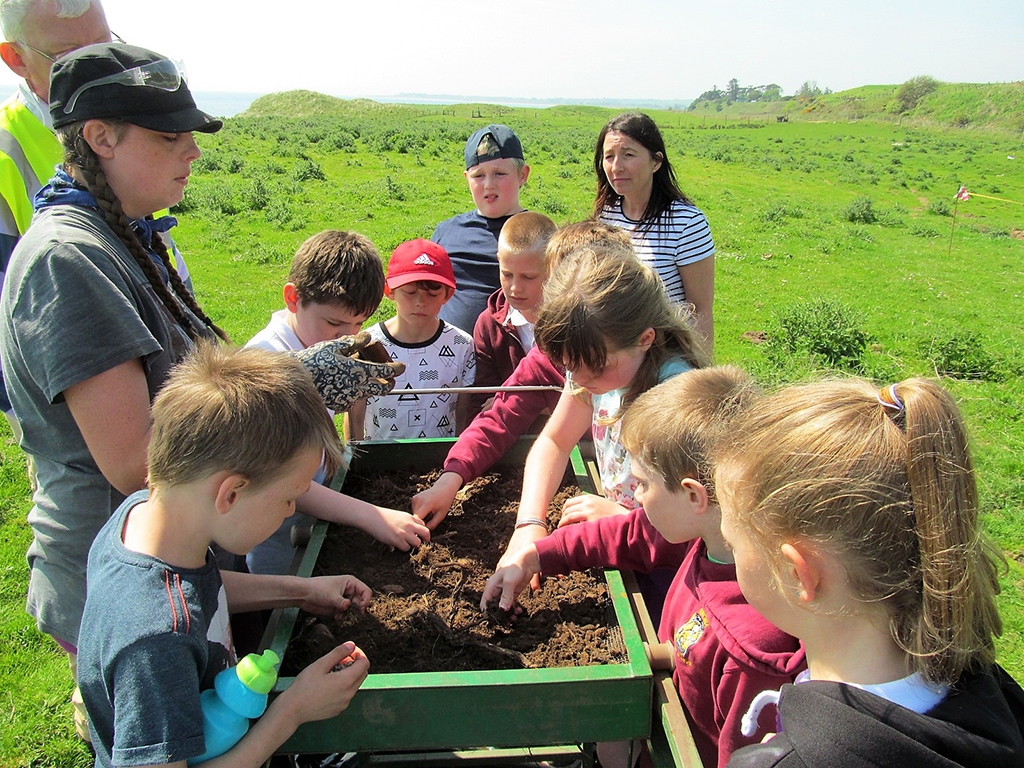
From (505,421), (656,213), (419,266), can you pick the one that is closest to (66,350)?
(505,421)

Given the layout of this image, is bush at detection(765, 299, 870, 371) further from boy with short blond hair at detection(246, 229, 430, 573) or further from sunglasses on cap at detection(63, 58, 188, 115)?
sunglasses on cap at detection(63, 58, 188, 115)

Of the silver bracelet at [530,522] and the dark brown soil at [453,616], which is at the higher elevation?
the silver bracelet at [530,522]

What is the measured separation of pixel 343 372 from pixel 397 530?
21.6 inches

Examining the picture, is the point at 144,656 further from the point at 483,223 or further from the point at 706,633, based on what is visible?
the point at 483,223

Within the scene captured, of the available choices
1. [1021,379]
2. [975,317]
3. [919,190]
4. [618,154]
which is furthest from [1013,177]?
[618,154]

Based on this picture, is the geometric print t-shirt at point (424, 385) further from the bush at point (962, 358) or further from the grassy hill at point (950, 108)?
the grassy hill at point (950, 108)

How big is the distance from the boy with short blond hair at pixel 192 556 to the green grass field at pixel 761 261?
1237mm

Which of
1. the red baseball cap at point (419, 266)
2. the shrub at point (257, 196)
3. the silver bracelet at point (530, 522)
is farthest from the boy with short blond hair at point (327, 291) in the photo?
the shrub at point (257, 196)

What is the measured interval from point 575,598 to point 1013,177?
126ft

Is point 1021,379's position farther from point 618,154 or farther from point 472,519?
point 472,519

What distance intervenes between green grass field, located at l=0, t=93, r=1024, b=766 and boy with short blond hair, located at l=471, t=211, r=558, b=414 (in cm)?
159

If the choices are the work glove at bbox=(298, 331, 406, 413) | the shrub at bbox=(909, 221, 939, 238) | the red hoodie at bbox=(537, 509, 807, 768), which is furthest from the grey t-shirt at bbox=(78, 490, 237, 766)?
the shrub at bbox=(909, 221, 939, 238)

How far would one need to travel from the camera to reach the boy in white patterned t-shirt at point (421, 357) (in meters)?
3.21

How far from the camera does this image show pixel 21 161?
2.53 m
